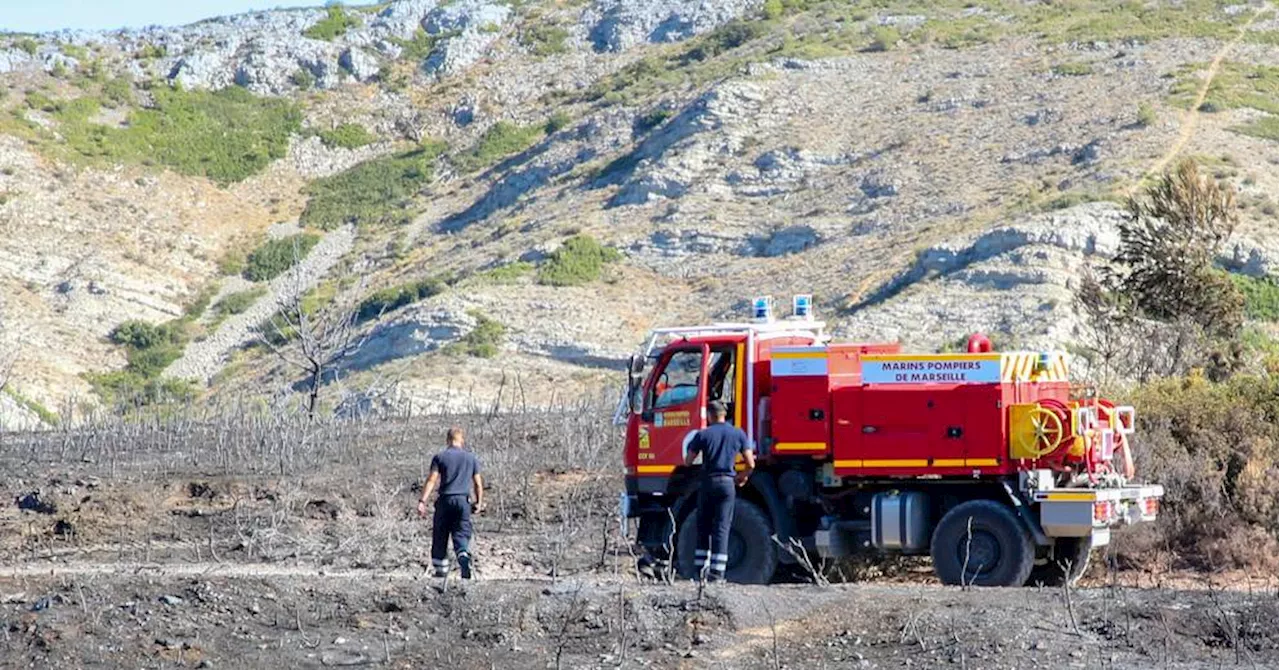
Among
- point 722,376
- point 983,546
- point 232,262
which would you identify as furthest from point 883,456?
point 232,262

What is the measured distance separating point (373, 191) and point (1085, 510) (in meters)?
58.6

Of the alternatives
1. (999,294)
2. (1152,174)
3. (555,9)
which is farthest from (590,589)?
(555,9)

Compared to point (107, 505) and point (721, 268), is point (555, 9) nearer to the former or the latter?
point (721, 268)

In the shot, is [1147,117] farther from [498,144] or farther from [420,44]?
[420,44]

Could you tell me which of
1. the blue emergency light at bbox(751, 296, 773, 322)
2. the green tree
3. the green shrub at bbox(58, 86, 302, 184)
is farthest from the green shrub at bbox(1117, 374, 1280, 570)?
the green shrub at bbox(58, 86, 302, 184)

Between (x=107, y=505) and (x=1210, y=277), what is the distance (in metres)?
18.2

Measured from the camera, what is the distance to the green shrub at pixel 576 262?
173 ft

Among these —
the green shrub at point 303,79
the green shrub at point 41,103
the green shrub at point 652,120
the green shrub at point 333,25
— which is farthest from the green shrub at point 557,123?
the green shrub at point 41,103

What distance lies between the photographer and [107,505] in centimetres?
2298

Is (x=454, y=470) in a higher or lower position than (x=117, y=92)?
lower

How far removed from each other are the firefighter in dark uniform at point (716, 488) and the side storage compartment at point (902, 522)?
1.44 m

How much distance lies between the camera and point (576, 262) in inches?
2110

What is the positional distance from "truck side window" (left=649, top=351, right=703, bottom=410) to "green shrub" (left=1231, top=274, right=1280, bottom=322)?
2714cm

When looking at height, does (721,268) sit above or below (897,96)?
below
